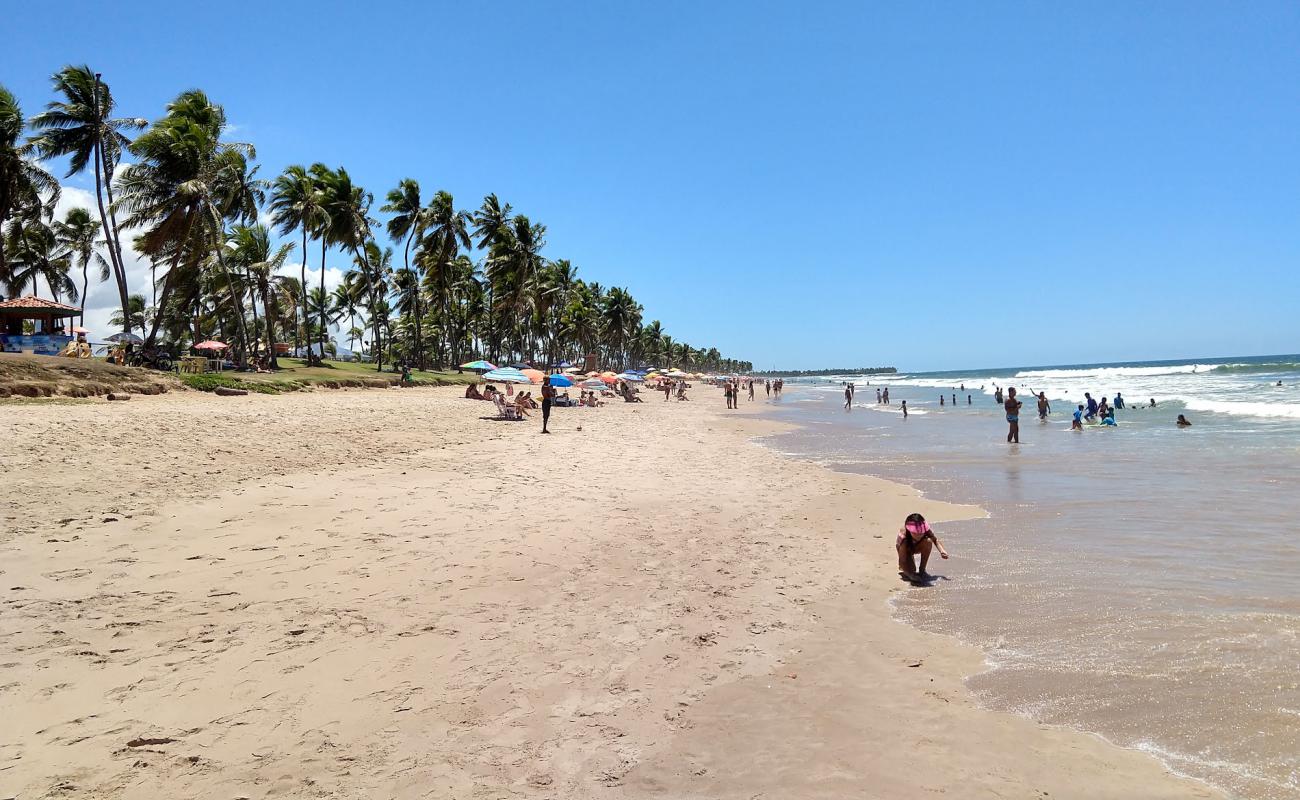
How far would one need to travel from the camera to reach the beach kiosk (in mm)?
24723

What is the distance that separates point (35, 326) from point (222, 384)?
13325mm

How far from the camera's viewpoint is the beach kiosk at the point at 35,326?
24.7 meters

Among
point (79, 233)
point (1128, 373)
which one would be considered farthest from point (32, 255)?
point (1128, 373)

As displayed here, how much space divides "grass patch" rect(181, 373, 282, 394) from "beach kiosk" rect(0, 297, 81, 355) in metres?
6.51

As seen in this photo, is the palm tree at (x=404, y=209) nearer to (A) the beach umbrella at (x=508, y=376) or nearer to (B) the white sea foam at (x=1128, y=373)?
(A) the beach umbrella at (x=508, y=376)

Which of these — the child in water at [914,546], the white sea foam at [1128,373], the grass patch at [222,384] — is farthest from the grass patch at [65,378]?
the white sea foam at [1128,373]

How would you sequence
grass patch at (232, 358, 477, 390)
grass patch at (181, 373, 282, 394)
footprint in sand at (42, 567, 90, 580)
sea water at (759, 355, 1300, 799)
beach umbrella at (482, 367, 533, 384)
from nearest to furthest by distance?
sea water at (759, 355, 1300, 799)
footprint in sand at (42, 567, 90, 580)
grass patch at (181, 373, 282, 394)
grass patch at (232, 358, 477, 390)
beach umbrella at (482, 367, 533, 384)

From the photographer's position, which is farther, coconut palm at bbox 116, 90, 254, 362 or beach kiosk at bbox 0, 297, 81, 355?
coconut palm at bbox 116, 90, 254, 362

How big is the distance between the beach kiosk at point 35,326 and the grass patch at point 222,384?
21.3 feet

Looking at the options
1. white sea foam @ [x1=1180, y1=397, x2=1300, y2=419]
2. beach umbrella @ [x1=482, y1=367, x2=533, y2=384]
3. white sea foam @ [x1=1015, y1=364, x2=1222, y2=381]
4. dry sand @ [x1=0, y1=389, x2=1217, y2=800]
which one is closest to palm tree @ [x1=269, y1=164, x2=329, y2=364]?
beach umbrella @ [x1=482, y1=367, x2=533, y2=384]

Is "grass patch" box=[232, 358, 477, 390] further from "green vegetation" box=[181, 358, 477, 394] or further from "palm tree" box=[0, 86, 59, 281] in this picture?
"palm tree" box=[0, 86, 59, 281]

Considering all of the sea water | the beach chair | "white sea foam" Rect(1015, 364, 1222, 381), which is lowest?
the sea water

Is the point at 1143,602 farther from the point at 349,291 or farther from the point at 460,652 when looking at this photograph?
the point at 349,291

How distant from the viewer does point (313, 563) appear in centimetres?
686
